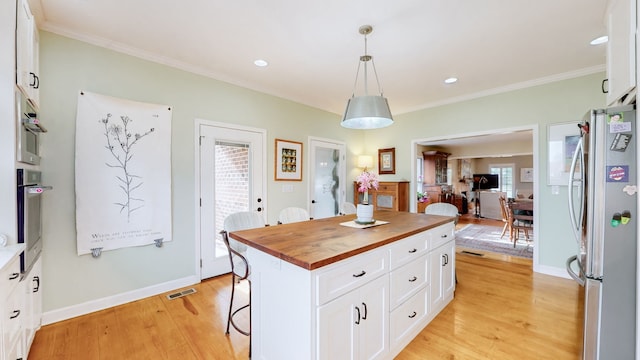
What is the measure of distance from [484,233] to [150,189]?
653 centimetres

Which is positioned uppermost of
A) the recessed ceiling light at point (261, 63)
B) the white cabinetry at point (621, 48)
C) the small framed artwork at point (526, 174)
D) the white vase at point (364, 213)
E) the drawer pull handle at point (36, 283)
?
the recessed ceiling light at point (261, 63)

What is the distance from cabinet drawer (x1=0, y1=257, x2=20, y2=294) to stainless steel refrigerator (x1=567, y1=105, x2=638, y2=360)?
314 cm

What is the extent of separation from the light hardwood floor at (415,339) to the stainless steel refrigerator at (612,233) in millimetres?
405

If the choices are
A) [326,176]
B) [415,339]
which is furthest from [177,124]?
[415,339]

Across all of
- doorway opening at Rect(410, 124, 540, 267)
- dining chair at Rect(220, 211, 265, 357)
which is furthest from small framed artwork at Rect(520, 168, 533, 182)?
dining chair at Rect(220, 211, 265, 357)

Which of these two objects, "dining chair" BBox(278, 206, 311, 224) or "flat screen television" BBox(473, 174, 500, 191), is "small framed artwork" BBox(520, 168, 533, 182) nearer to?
"flat screen television" BBox(473, 174, 500, 191)

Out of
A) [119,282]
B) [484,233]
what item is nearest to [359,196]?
[484,233]

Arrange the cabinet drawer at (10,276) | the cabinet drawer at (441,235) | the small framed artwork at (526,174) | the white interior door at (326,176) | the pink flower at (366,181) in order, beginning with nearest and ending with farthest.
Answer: the cabinet drawer at (10,276) < the pink flower at (366,181) < the cabinet drawer at (441,235) < the white interior door at (326,176) < the small framed artwork at (526,174)

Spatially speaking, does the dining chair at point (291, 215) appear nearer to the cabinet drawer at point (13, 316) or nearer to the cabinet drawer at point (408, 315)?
the cabinet drawer at point (408, 315)

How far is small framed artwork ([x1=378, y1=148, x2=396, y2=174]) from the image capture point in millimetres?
5121

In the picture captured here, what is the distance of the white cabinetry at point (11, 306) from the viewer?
1.32m

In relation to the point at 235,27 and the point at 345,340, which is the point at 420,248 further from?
the point at 235,27

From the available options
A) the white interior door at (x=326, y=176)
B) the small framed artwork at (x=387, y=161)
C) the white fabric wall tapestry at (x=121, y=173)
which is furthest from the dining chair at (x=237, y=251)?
the small framed artwork at (x=387, y=161)

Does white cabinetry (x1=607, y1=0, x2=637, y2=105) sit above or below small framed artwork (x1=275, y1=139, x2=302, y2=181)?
above
